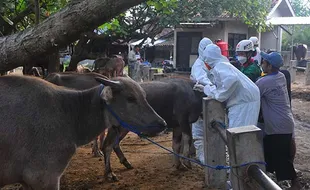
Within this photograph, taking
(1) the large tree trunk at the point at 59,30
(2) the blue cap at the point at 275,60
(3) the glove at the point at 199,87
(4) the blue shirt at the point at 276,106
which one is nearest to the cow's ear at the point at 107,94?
(1) the large tree trunk at the point at 59,30

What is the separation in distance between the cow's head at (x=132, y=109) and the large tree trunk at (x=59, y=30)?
2.57 feet

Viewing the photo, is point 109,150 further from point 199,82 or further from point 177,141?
point 199,82

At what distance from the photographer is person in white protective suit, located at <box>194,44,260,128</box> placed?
517 centimetres

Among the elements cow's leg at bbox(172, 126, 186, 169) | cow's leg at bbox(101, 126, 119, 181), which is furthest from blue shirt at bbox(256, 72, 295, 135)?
cow's leg at bbox(101, 126, 119, 181)

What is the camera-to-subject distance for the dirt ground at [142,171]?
20.8 ft

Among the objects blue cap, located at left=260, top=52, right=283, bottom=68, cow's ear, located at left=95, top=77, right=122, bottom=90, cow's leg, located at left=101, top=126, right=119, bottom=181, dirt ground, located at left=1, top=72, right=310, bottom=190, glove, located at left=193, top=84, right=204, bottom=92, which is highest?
blue cap, located at left=260, top=52, right=283, bottom=68

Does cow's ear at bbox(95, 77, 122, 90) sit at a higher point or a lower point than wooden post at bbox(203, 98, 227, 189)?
higher

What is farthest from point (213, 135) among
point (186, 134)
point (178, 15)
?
point (178, 15)

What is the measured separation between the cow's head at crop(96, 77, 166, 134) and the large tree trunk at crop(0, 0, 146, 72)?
2.57 feet

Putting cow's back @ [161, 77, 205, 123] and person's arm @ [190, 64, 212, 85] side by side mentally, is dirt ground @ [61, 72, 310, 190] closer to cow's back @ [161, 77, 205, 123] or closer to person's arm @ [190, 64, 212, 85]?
cow's back @ [161, 77, 205, 123]

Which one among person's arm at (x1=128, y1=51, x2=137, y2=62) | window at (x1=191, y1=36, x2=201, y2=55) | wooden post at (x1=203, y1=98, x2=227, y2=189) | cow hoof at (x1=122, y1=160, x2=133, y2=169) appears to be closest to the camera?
wooden post at (x1=203, y1=98, x2=227, y2=189)

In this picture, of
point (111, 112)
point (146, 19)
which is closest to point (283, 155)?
point (111, 112)

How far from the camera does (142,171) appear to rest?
7117 mm

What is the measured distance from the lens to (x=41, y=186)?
4004 millimetres
